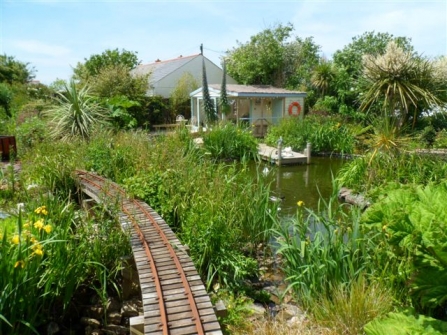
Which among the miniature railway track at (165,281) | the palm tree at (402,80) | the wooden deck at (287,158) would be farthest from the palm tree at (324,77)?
the miniature railway track at (165,281)

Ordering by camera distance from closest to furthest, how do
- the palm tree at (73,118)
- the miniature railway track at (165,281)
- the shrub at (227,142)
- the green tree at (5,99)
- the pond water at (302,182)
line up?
the miniature railway track at (165,281), the pond water at (302,182), the palm tree at (73,118), the shrub at (227,142), the green tree at (5,99)

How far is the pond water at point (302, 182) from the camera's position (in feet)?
25.9

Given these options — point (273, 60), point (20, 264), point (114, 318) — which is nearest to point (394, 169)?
point (114, 318)

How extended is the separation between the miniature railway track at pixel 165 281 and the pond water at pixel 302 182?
2.17 meters

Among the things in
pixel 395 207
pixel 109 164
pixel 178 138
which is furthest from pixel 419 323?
pixel 178 138

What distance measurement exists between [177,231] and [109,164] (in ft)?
9.75

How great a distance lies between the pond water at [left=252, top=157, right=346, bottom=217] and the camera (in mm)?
7884

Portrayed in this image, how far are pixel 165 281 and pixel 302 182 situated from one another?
7.17 meters

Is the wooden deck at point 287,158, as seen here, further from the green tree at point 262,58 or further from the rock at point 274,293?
the green tree at point 262,58

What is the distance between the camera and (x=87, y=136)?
428 inches

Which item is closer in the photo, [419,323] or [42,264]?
[419,323]

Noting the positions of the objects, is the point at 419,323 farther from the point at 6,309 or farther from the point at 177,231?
the point at 177,231

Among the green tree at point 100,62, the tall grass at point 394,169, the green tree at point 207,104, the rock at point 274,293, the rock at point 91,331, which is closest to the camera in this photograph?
the rock at point 91,331

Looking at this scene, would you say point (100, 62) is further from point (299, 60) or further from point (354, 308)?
point (354, 308)
